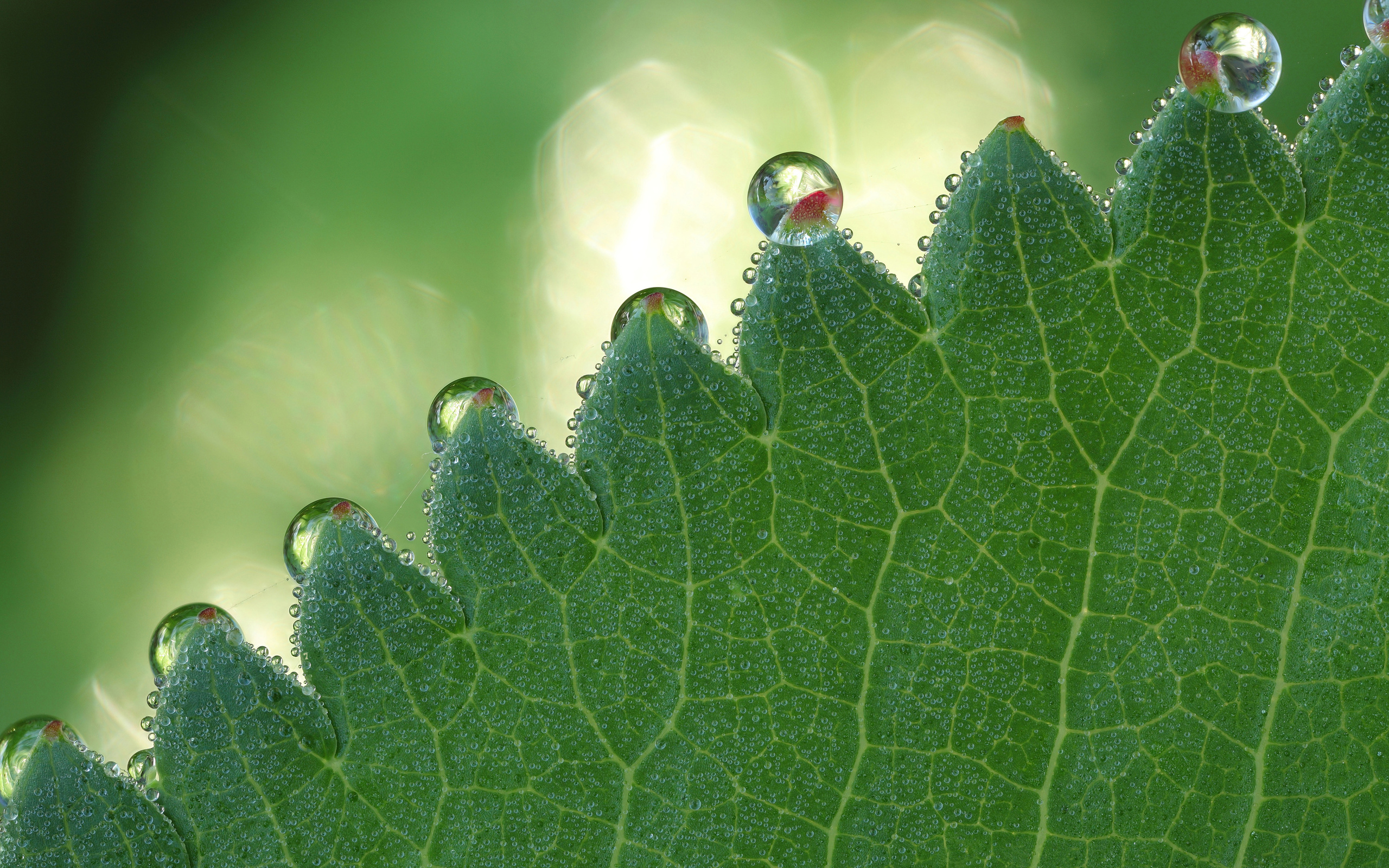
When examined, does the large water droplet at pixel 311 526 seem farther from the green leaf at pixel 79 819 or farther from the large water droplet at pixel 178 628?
the green leaf at pixel 79 819

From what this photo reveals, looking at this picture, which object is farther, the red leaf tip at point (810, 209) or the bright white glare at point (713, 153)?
the bright white glare at point (713, 153)

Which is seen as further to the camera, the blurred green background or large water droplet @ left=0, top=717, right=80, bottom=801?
the blurred green background

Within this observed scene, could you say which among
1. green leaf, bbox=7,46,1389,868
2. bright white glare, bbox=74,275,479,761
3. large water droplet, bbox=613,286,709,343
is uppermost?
bright white glare, bbox=74,275,479,761

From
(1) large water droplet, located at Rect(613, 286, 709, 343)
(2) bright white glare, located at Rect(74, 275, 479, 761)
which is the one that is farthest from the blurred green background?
(1) large water droplet, located at Rect(613, 286, 709, 343)

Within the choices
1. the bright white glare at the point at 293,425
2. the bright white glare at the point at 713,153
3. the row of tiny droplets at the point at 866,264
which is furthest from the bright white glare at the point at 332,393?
the row of tiny droplets at the point at 866,264

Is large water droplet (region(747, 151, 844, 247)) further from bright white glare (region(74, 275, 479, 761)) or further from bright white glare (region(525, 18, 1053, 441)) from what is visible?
bright white glare (region(74, 275, 479, 761))

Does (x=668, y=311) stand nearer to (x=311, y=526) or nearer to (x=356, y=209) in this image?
(x=311, y=526)

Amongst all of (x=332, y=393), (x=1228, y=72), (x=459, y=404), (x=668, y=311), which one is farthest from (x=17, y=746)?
(x=332, y=393)
